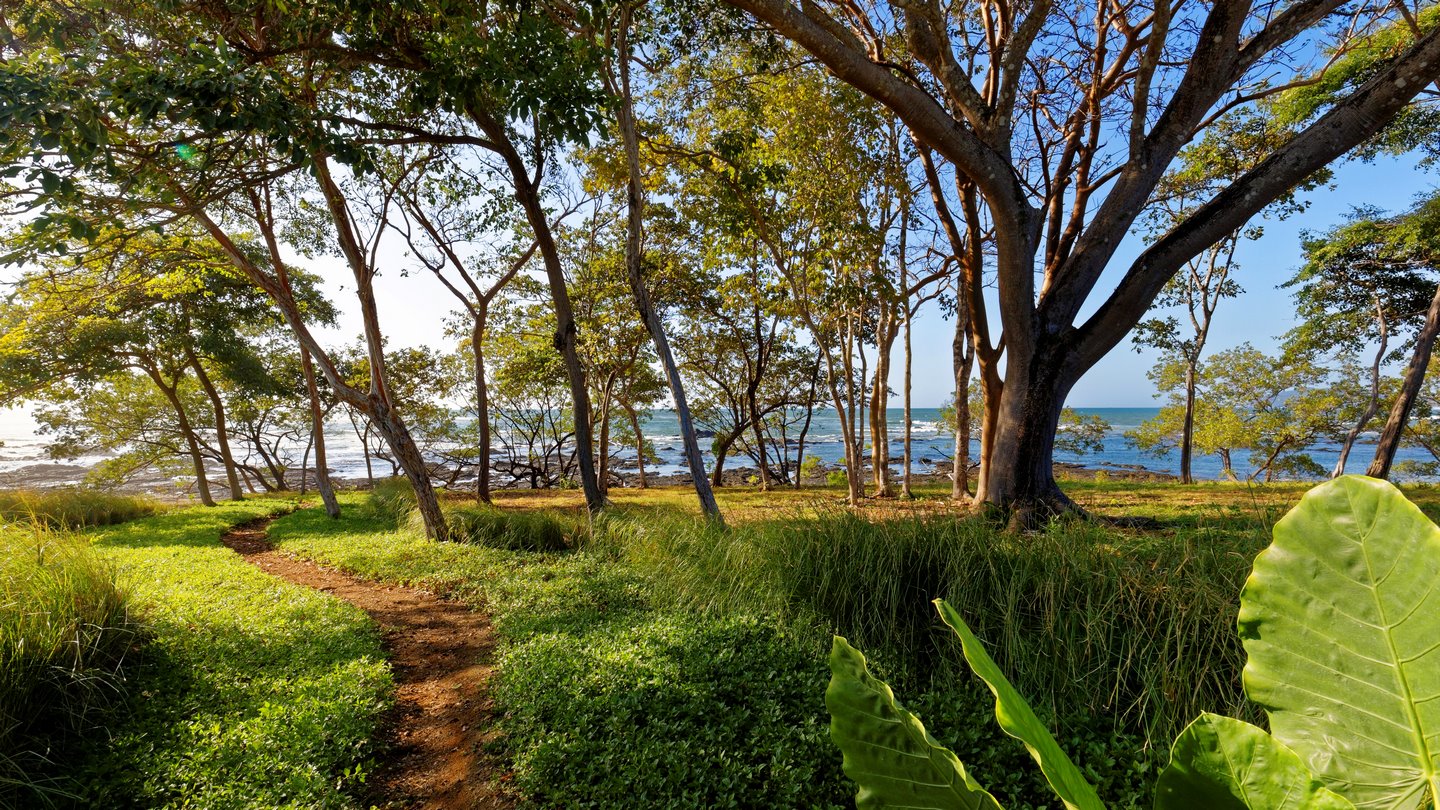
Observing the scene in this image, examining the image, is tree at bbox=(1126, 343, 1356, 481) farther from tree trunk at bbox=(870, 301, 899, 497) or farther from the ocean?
tree trunk at bbox=(870, 301, 899, 497)

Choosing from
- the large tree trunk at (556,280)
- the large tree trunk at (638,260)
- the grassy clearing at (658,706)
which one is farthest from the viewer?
the large tree trunk at (556,280)

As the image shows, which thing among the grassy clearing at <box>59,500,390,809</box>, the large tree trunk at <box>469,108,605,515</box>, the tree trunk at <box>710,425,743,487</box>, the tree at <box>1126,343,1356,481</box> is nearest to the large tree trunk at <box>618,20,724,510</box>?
the large tree trunk at <box>469,108,605,515</box>

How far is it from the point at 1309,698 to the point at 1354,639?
0.08m

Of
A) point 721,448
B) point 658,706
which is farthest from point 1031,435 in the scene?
point 721,448

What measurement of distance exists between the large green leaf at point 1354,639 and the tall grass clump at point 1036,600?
2544mm

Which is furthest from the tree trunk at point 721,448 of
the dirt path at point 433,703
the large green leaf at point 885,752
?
the large green leaf at point 885,752

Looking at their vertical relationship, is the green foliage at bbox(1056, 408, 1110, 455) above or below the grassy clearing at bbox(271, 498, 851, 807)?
above

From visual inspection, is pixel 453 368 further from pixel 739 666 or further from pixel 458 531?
pixel 739 666

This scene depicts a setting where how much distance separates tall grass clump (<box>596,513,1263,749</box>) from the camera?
2.72 meters

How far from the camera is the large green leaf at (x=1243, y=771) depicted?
16.2 inches

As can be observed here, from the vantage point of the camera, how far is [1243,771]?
420 mm

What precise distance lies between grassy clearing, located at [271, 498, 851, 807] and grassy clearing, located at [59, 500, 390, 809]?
2.81 feet

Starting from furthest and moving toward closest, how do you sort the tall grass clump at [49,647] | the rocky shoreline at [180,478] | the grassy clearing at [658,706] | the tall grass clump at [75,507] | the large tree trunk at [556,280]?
1. the rocky shoreline at [180,478]
2. the tall grass clump at [75,507]
3. the large tree trunk at [556,280]
4. the tall grass clump at [49,647]
5. the grassy clearing at [658,706]

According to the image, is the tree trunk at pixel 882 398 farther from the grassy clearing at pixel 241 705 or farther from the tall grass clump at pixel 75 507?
the tall grass clump at pixel 75 507
